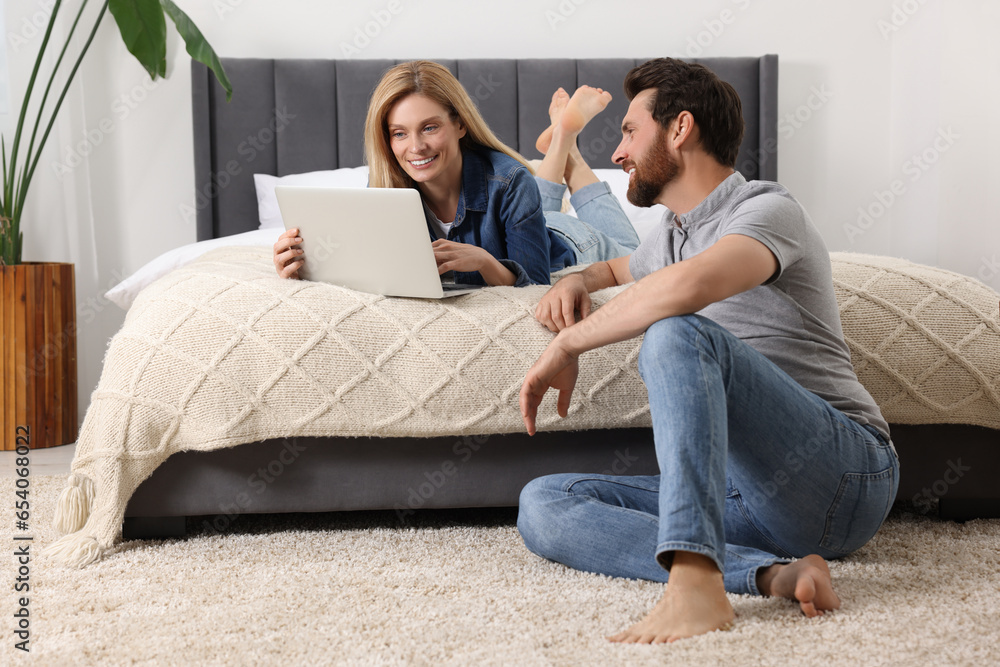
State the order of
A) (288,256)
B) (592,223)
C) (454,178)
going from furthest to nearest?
(592,223), (454,178), (288,256)

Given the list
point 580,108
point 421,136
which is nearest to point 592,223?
point 580,108

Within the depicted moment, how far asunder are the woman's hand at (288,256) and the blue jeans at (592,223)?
813mm

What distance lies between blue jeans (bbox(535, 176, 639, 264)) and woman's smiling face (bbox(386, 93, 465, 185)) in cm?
54

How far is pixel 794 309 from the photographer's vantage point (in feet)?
3.82

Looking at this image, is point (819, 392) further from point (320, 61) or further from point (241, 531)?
point (320, 61)

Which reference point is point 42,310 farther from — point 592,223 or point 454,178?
point 592,223

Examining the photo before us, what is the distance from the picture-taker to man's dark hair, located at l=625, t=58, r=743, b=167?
1241 millimetres

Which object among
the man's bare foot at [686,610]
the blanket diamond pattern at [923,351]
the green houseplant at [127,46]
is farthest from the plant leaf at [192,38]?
the man's bare foot at [686,610]

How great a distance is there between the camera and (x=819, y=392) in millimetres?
1165

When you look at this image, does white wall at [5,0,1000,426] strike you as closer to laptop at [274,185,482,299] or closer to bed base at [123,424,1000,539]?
bed base at [123,424,1000,539]

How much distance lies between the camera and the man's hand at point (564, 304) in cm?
135

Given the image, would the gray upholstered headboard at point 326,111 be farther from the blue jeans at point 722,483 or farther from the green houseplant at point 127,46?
the blue jeans at point 722,483

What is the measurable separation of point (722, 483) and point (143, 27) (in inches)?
94.7

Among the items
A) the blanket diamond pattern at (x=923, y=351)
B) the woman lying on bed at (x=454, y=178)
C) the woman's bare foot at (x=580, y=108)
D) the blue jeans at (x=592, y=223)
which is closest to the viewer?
the blanket diamond pattern at (x=923, y=351)
